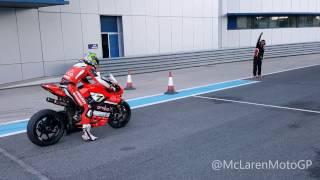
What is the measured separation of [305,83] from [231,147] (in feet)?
29.8

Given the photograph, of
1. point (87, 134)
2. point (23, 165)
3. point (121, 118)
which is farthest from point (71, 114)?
point (23, 165)

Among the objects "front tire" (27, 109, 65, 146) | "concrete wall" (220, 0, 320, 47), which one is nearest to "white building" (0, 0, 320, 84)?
"concrete wall" (220, 0, 320, 47)

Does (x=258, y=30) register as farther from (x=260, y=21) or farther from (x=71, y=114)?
(x=71, y=114)

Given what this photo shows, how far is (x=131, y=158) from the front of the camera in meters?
5.82

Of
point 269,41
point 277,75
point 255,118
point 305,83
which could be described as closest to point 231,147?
point 255,118

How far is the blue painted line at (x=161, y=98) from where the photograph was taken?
8188 millimetres

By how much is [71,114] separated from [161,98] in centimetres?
506

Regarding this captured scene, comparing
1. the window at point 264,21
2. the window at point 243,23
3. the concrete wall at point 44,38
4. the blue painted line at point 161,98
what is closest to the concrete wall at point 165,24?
the concrete wall at point 44,38

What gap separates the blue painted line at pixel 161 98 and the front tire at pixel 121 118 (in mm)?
2146

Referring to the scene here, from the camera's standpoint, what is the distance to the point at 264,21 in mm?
32312

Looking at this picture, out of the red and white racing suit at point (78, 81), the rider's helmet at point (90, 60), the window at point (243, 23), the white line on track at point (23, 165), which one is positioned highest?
the window at point (243, 23)

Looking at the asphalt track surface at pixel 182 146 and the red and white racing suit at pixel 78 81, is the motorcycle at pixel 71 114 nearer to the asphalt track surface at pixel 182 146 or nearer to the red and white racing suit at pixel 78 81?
the red and white racing suit at pixel 78 81

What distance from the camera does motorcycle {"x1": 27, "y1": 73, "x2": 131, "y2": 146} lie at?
6402 millimetres

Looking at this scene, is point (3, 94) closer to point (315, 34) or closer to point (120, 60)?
point (120, 60)
